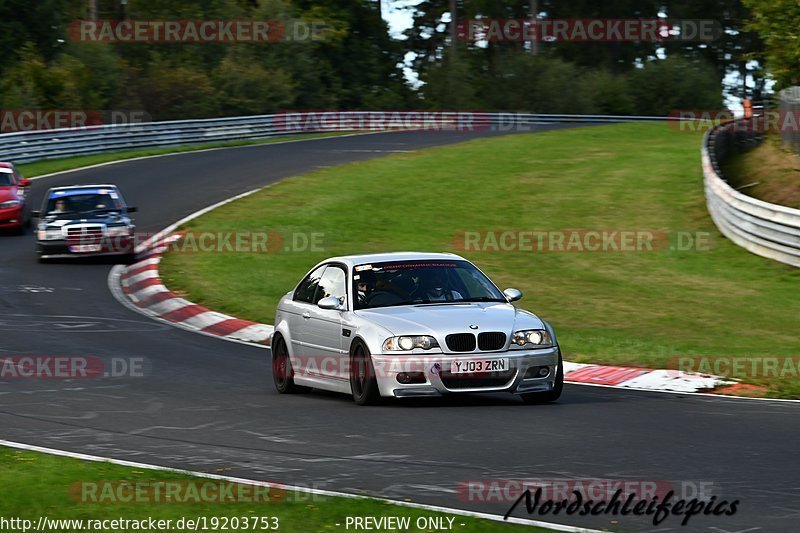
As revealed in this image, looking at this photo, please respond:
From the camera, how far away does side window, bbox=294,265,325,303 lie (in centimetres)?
1267

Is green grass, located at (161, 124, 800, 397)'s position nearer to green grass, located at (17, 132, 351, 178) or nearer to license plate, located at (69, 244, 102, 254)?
license plate, located at (69, 244, 102, 254)

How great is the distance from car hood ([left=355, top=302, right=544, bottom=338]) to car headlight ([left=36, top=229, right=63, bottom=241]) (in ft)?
45.6

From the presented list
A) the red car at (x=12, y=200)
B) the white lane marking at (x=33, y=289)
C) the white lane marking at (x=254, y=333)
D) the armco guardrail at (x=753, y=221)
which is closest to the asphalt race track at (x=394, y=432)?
the white lane marking at (x=254, y=333)

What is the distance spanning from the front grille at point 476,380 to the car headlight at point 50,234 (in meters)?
14.9

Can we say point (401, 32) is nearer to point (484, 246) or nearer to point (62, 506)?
point (484, 246)

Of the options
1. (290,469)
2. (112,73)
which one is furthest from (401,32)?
(290,469)

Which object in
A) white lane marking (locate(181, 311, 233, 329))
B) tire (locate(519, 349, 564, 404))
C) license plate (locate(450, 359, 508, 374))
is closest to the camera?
license plate (locate(450, 359, 508, 374))

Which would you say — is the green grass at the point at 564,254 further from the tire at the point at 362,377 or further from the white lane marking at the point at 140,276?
the tire at the point at 362,377

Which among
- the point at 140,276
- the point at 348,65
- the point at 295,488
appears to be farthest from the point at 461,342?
the point at 348,65

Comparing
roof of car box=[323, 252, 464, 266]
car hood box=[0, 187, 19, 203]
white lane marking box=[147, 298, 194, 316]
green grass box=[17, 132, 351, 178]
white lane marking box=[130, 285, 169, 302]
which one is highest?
roof of car box=[323, 252, 464, 266]

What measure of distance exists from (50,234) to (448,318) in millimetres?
14795

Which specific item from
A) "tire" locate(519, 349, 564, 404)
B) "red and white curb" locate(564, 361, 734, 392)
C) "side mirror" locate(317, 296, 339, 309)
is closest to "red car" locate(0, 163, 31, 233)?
"red and white curb" locate(564, 361, 734, 392)

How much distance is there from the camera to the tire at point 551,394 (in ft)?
36.4

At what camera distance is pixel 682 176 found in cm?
3288
